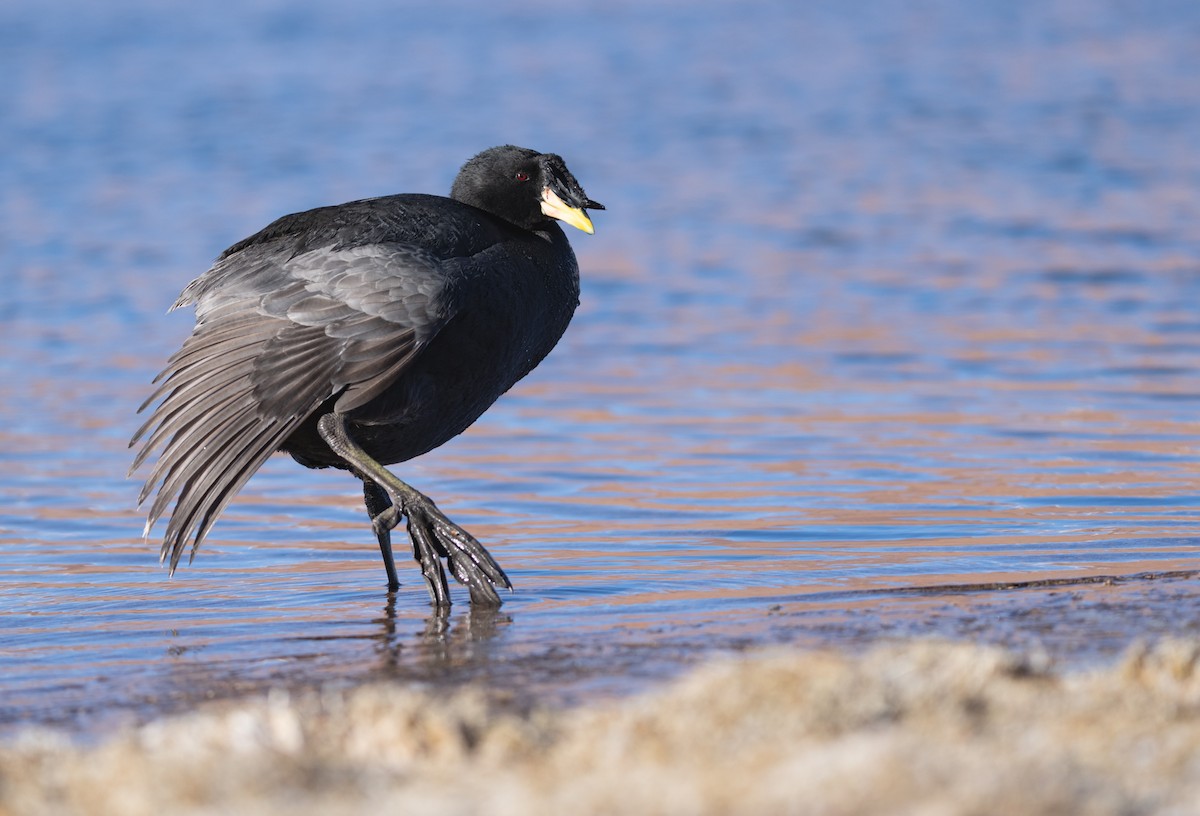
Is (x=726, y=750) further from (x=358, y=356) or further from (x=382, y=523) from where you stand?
(x=382, y=523)

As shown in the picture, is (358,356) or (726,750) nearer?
(726,750)

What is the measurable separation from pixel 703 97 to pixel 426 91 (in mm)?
4159

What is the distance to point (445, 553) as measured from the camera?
6.12 metres

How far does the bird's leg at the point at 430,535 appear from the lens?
19.4 ft

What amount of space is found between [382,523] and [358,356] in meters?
0.65

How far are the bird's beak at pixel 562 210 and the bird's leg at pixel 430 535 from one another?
1271 mm

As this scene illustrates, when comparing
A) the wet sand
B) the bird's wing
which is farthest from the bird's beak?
the wet sand

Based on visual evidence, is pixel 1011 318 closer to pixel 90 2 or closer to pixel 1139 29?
pixel 1139 29

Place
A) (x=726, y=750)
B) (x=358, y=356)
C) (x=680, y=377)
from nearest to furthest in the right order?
(x=726, y=750) < (x=358, y=356) < (x=680, y=377)

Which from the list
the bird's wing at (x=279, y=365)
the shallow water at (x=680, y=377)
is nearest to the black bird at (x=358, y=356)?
the bird's wing at (x=279, y=365)

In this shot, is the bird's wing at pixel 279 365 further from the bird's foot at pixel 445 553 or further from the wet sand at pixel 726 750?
the wet sand at pixel 726 750

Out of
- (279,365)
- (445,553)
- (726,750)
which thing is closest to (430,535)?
(445,553)

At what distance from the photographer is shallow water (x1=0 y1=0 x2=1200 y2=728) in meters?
5.62

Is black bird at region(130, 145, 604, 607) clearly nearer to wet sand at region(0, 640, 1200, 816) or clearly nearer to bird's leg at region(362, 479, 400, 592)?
bird's leg at region(362, 479, 400, 592)
